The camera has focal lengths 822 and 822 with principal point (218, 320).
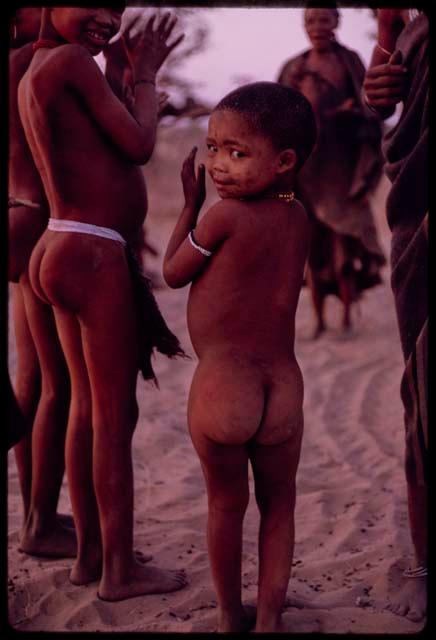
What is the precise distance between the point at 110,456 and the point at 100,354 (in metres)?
0.37

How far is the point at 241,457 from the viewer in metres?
2.44

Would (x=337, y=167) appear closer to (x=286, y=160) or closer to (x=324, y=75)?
(x=324, y=75)

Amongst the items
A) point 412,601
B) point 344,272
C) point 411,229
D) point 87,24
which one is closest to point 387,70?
point 411,229

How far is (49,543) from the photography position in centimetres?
334

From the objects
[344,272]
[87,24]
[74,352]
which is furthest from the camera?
[344,272]

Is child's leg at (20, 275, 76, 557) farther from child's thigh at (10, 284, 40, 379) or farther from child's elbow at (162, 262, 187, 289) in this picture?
child's elbow at (162, 262, 187, 289)

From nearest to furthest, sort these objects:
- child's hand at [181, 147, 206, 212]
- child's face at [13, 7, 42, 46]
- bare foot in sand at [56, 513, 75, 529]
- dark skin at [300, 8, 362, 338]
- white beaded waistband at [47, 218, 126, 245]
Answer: child's hand at [181, 147, 206, 212], white beaded waistband at [47, 218, 126, 245], child's face at [13, 7, 42, 46], bare foot in sand at [56, 513, 75, 529], dark skin at [300, 8, 362, 338]

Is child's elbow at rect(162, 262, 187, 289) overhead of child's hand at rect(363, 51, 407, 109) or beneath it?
beneath

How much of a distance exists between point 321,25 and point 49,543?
172 inches

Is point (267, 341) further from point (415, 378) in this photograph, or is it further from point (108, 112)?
point (108, 112)

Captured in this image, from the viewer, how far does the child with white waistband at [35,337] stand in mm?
3195

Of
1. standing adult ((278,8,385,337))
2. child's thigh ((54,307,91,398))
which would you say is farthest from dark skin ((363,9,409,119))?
standing adult ((278,8,385,337))

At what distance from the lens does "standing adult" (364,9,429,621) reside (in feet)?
8.84

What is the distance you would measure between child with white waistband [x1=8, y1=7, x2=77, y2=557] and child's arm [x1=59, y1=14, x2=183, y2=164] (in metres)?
0.55
